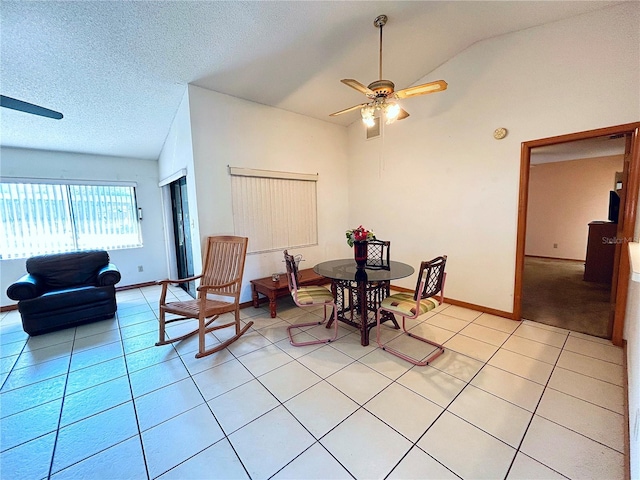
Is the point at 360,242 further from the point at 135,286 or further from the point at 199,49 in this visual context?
the point at 135,286

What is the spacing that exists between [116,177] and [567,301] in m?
7.30

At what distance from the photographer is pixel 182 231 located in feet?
14.3

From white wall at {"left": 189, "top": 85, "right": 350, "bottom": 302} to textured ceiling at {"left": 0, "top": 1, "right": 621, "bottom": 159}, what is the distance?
0.26m

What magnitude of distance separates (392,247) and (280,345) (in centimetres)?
248

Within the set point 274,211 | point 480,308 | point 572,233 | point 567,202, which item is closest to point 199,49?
point 274,211

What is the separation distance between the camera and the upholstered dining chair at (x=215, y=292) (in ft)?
8.04

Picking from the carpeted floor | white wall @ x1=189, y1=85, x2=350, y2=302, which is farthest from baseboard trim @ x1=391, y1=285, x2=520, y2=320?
white wall @ x1=189, y1=85, x2=350, y2=302

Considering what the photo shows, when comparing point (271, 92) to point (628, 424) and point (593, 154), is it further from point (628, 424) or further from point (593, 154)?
point (593, 154)

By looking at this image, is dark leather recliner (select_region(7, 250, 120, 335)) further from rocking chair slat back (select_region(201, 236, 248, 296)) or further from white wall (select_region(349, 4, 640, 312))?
white wall (select_region(349, 4, 640, 312))

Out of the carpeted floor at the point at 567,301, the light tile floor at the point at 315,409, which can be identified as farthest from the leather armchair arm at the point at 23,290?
the carpeted floor at the point at 567,301

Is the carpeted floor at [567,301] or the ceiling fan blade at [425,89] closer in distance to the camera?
the ceiling fan blade at [425,89]

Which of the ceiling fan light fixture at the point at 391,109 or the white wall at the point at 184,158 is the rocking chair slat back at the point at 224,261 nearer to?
the white wall at the point at 184,158

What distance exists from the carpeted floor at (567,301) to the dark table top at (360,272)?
70.8 inches

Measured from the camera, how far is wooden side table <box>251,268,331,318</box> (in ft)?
10.7
